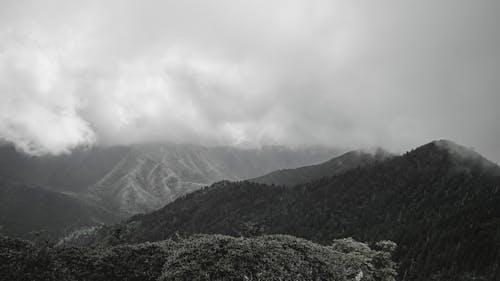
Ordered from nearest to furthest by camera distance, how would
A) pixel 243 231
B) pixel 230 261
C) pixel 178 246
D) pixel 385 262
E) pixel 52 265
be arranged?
Result: pixel 230 261 → pixel 52 265 → pixel 178 246 → pixel 243 231 → pixel 385 262

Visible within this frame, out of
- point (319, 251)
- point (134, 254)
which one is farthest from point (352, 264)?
point (134, 254)

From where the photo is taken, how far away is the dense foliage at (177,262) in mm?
18906

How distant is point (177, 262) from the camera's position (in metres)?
20.2

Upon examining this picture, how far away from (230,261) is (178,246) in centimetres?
635

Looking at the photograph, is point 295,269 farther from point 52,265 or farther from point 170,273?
point 52,265

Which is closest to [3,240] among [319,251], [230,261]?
[230,261]

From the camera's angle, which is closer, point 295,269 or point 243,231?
point 295,269

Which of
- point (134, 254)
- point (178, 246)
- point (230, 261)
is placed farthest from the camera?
point (178, 246)

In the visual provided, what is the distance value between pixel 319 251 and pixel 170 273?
961 cm

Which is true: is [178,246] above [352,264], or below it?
above

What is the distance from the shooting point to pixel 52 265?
20.2 metres

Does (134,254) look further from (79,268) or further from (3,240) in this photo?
(3,240)

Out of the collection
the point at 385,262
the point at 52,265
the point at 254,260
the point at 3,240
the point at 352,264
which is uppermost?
the point at 3,240

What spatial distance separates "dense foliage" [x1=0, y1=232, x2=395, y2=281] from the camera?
18.9 m
